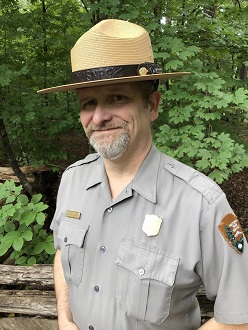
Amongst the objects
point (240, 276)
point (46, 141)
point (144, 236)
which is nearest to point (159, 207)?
point (144, 236)

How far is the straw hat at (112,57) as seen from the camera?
1481 millimetres

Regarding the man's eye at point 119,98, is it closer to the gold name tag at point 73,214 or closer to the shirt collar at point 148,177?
the shirt collar at point 148,177

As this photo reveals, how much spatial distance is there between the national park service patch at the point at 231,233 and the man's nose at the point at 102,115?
754 mm

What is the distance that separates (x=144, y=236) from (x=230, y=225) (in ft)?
1.35

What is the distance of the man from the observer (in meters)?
1.36

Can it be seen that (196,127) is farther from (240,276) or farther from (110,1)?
(240,276)

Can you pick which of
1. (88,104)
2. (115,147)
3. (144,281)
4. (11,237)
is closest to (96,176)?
(115,147)

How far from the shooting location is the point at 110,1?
4336 millimetres

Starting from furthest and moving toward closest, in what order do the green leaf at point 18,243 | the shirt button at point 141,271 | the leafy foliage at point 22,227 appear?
the leafy foliage at point 22,227
the green leaf at point 18,243
the shirt button at point 141,271

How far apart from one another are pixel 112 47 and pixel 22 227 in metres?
2.34

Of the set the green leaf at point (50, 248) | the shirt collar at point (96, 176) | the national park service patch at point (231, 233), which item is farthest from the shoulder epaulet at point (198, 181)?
the green leaf at point (50, 248)

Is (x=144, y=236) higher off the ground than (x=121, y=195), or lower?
lower

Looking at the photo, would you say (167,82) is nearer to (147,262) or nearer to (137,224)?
(137,224)

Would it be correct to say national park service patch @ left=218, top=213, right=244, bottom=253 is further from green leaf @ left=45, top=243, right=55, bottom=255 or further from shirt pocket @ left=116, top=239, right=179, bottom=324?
green leaf @ left=45, top=243, right=55, bottom=255
